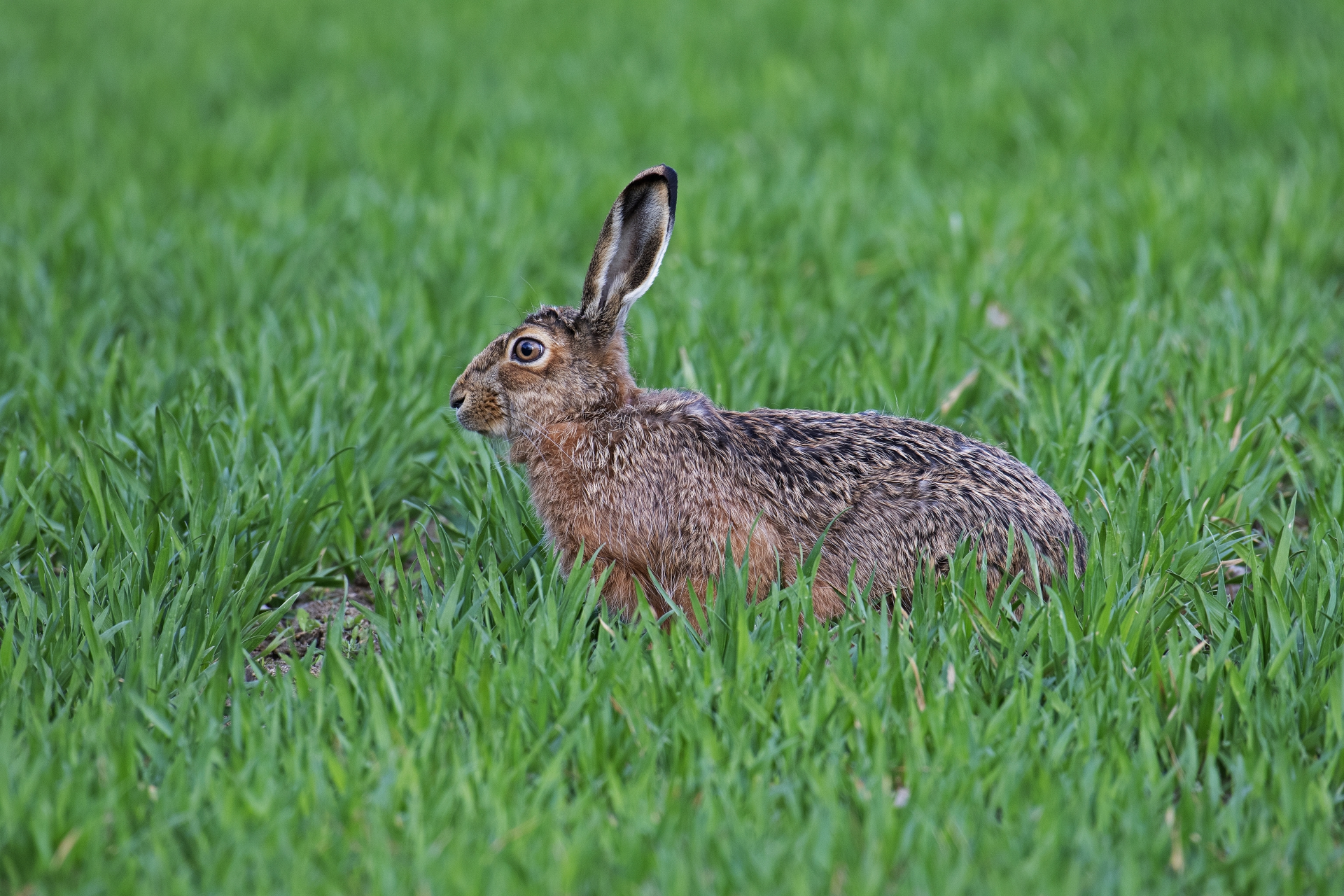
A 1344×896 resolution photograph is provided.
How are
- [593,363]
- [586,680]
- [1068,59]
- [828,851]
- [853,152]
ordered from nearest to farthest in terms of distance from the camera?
[828,851]
[586,680]
[593,363]
[853,152]
[1068,59]

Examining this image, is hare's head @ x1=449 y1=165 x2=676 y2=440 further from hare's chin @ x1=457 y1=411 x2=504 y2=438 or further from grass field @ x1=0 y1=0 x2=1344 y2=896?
grass field @ x1=0 y1=0 x2=1344 y2=896

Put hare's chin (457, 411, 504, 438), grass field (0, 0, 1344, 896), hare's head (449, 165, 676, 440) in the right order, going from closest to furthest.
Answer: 1. grass field (0, 0, 1344, 896)
2. hare's head (449, 165, 676, 440)
3. hare's chin (457, 411, 504, 438)

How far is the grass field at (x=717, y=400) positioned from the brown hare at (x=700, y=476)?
14cm

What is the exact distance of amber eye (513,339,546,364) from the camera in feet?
12.0

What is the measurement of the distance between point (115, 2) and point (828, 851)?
12.8 m

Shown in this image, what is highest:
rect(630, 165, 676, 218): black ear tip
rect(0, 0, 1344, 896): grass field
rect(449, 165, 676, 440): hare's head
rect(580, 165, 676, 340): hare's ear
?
rect(630, 165, 676, 218): black ear tip

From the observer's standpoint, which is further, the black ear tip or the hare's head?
the hare's head

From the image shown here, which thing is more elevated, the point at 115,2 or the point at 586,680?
the point at 115,2

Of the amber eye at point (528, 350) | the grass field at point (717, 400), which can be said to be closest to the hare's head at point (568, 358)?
the amber eye at point (528, 350)

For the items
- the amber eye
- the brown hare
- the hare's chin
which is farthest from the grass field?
the amber eye

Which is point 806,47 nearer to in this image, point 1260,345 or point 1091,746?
point 1260,345

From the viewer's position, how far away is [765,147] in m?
8.36

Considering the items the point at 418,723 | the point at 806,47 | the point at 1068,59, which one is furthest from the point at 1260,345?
the point at 806,47

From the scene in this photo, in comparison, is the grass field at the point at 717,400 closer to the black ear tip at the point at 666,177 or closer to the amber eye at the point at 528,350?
the amber eye at the point at 528,350
